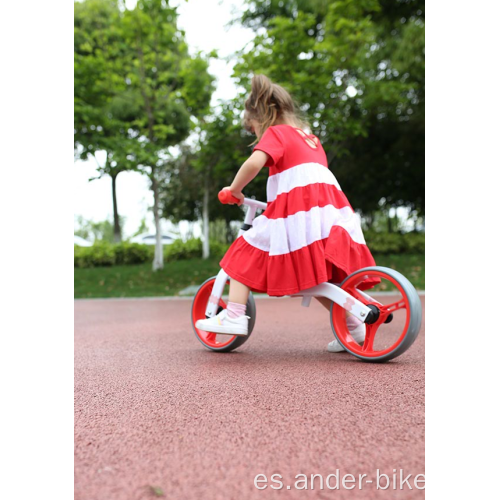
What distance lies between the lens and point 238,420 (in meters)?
1.92

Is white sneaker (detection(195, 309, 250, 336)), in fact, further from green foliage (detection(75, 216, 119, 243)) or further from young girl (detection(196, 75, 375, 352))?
green foliage (detection(75, 216, 119, 243))

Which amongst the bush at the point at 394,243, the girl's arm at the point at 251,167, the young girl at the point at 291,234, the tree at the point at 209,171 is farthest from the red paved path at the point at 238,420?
the bush at the point at 394,243

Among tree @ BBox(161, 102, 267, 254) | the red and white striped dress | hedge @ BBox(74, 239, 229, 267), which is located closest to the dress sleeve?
the red and white striped dress

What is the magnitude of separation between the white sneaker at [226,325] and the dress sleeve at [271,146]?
922 millimetres

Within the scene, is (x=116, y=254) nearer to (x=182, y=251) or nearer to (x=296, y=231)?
(x=182, y=251)

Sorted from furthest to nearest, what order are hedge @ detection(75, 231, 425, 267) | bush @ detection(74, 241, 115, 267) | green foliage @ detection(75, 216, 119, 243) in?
green foliage @ detection(75, 216, 119, 243) < bush @ detection(74, 241, 115, 267) < hedge @ detection(75, 231, 425, 267)

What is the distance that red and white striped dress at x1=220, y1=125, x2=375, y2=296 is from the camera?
117 inches

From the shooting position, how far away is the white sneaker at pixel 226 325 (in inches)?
122

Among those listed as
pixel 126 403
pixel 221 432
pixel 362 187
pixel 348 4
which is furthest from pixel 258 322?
pixel 362 187

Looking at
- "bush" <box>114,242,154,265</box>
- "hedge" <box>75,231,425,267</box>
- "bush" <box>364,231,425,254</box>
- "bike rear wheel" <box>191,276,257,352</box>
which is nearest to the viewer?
"bike rear wheel" <box>191,276,257,352</box>

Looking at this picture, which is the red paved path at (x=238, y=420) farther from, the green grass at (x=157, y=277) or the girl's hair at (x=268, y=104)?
the green grass at (x=157, y=277)

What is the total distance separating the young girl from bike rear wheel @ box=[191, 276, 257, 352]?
0.83ft

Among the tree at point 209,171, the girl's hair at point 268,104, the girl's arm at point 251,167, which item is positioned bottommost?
the girl's arm at point 251,167

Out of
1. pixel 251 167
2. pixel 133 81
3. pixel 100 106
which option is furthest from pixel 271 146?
pixel 133 81
